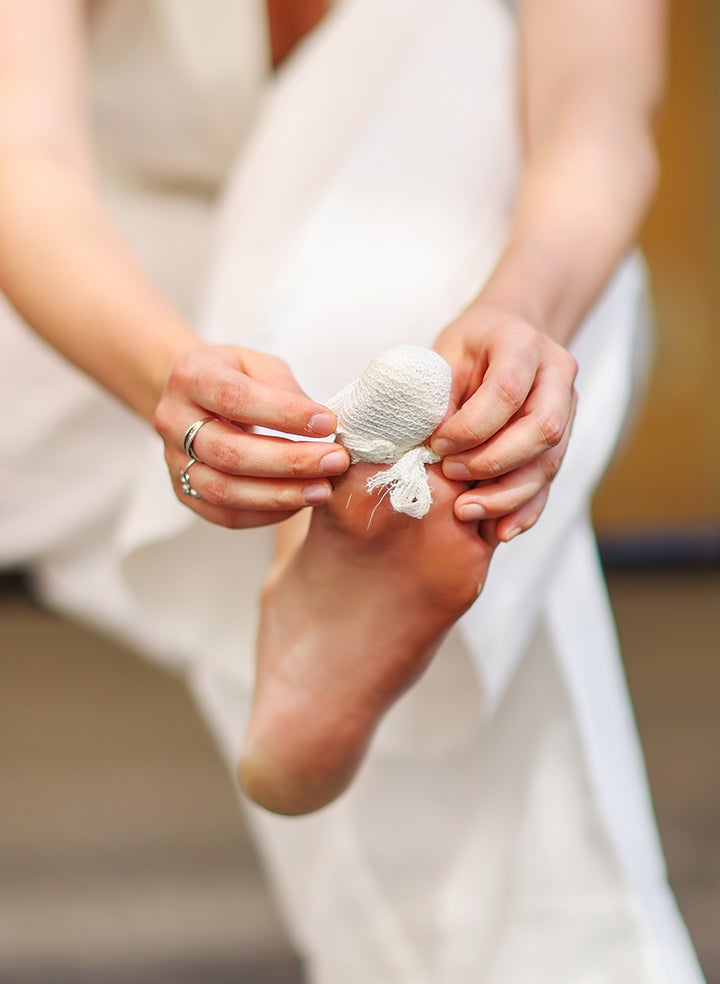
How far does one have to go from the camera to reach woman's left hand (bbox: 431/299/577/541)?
44 cm

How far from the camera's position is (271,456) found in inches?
17.4

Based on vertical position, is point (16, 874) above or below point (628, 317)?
below

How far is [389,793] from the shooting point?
659 mm

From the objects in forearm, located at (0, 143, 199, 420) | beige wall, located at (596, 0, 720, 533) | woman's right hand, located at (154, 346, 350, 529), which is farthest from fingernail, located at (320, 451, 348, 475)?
beige wall, located at (596, 0, 720, 533)

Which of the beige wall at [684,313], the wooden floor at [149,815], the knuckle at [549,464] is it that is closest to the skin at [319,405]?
the knuckle at [549,464]

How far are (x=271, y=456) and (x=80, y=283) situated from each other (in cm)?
19

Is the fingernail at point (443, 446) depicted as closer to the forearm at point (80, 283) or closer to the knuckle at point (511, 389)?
the knuckle at point (511, 389)

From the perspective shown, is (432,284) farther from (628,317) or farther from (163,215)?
(163,215)

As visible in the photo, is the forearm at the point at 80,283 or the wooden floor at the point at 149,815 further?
the wooden floor at the point at 149,815

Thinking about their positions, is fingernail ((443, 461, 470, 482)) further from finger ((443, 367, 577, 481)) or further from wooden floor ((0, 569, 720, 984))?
wooden floor ((0, 569, 720, 984))

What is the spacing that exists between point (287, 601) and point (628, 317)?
297 millimetres

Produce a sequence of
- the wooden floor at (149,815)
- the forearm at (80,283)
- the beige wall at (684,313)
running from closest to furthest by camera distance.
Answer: the forearm at (80,283)
the wooden floor at (149,815)
the beige wall at (684,313)

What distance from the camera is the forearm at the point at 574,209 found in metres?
0.54

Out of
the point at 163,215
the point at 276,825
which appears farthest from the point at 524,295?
the point at 163,215
